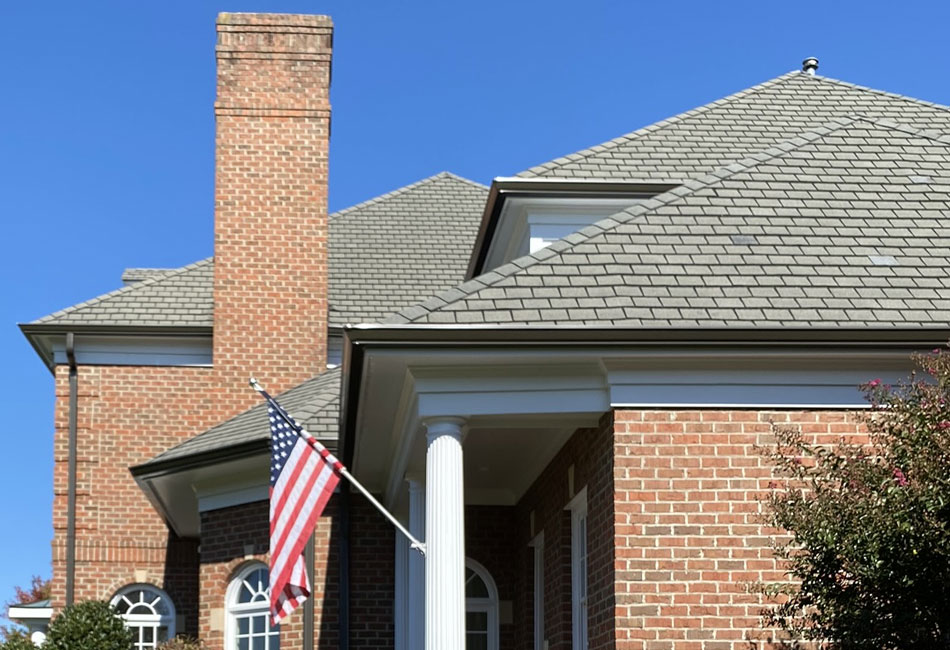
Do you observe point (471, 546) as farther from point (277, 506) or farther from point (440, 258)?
point (440, 258)

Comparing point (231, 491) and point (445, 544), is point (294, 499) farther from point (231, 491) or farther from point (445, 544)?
point (231, 491)

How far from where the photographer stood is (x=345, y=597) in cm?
1820

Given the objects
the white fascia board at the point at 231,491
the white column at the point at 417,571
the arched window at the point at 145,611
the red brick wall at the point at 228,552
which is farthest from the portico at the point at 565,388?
the arched window at the point at 145,611

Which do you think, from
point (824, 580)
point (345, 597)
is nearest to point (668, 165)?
point (345, 597)

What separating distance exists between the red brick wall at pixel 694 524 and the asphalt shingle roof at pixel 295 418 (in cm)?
748

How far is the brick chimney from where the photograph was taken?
22.5m

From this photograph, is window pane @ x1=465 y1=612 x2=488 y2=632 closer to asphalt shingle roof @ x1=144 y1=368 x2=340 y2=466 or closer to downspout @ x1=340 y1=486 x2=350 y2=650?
downspout @ x1=340 y1=486 x2=350 y2=650

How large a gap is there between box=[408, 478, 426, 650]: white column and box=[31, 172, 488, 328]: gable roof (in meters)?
7.79

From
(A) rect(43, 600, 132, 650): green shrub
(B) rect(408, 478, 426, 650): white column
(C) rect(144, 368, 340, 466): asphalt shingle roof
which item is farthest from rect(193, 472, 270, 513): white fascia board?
(B) rect(408, 478, 426, 650): white column

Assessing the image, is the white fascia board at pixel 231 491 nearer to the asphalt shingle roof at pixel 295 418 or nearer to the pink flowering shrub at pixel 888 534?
the asphalt shingle roof at pixel 295 418

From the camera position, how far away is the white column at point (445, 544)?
10945 mm

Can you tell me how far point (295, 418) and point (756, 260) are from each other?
816cm

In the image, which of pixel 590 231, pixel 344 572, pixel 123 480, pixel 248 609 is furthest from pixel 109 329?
pixel 590 231

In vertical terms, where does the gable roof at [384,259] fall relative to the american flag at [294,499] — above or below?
above
